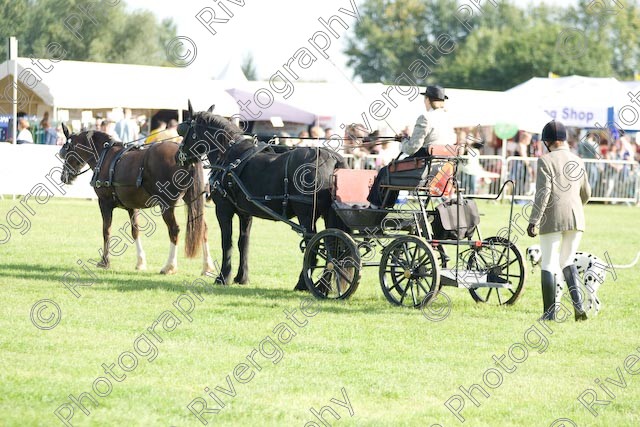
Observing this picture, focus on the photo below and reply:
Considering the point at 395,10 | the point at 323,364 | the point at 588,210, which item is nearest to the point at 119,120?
the point at 588,210

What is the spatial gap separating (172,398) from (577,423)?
2529 mm

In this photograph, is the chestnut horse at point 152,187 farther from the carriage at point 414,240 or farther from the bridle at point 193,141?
the carriage at point 414,240

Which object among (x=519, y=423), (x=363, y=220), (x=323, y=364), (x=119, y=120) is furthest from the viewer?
(x=119, y=120)

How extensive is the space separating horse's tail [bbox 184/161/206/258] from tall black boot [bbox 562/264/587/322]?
4.58 m

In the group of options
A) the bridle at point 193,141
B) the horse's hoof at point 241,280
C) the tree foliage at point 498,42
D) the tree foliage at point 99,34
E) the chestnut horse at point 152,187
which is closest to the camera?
the horse's hoof at point 241,280

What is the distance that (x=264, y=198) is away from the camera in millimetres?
10938

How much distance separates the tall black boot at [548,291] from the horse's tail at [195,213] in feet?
14.5

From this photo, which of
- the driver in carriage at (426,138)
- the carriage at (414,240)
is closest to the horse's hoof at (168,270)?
the carriage at (414,240)

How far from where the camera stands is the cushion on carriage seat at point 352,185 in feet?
33.7

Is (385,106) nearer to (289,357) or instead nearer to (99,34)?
(289,357)

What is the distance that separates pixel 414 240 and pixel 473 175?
45.5ft

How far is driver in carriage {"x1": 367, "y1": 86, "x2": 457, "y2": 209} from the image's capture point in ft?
31.6

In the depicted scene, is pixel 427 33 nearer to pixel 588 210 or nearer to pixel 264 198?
pixel 588 210

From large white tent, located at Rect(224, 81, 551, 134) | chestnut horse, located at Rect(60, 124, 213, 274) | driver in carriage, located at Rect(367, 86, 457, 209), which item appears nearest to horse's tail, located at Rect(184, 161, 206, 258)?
chestnut horse, located at Rect(60, 124, 213, 274)
